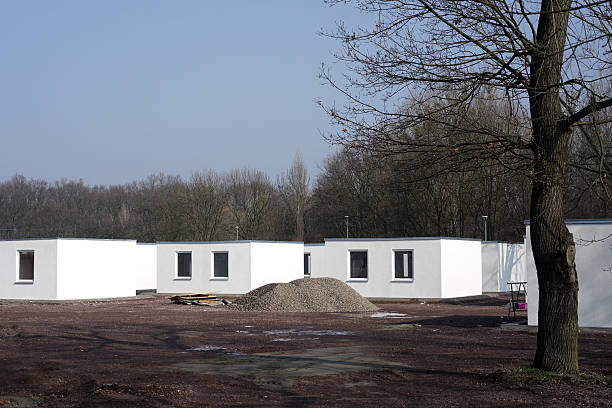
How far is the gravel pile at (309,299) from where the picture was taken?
26016 millimetres

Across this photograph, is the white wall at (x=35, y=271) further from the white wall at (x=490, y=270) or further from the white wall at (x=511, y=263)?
the white wall at (x=511, y=263)

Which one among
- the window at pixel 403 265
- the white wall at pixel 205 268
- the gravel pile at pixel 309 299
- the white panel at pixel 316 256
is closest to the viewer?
the gravel pile at pixel 309 299

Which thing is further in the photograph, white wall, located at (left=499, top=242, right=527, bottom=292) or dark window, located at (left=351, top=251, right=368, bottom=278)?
white wall, located at (left=499, top=242, right=527, bottom=292)

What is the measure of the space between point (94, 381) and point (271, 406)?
2809 mm

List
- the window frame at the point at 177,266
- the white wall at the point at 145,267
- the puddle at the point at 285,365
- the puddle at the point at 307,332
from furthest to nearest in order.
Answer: the white wall at the point at 145,267
the window frame at the point at 177,266
the puddle at the point at 307,332
the puddle at the point at 285,365

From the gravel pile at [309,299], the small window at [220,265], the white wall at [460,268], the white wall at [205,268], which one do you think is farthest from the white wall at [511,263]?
the small window at [220,265]

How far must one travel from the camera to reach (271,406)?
8211mm

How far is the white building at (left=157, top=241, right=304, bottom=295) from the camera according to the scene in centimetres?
3412

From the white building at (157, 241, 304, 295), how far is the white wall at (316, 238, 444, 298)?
2806mm

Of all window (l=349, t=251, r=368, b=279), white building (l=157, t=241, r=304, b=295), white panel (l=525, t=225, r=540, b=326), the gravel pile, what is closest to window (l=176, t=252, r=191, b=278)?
white building (l=157, t=241, r=304, b=295)

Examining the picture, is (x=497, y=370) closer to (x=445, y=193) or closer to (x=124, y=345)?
(x=124, y=345)

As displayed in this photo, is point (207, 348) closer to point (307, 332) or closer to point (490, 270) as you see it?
point (307, 332)

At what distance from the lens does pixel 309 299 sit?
26484mm

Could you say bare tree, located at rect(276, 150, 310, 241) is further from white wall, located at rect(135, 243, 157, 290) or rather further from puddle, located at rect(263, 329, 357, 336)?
puddle, located at rect(263, 329, 357, 336)
